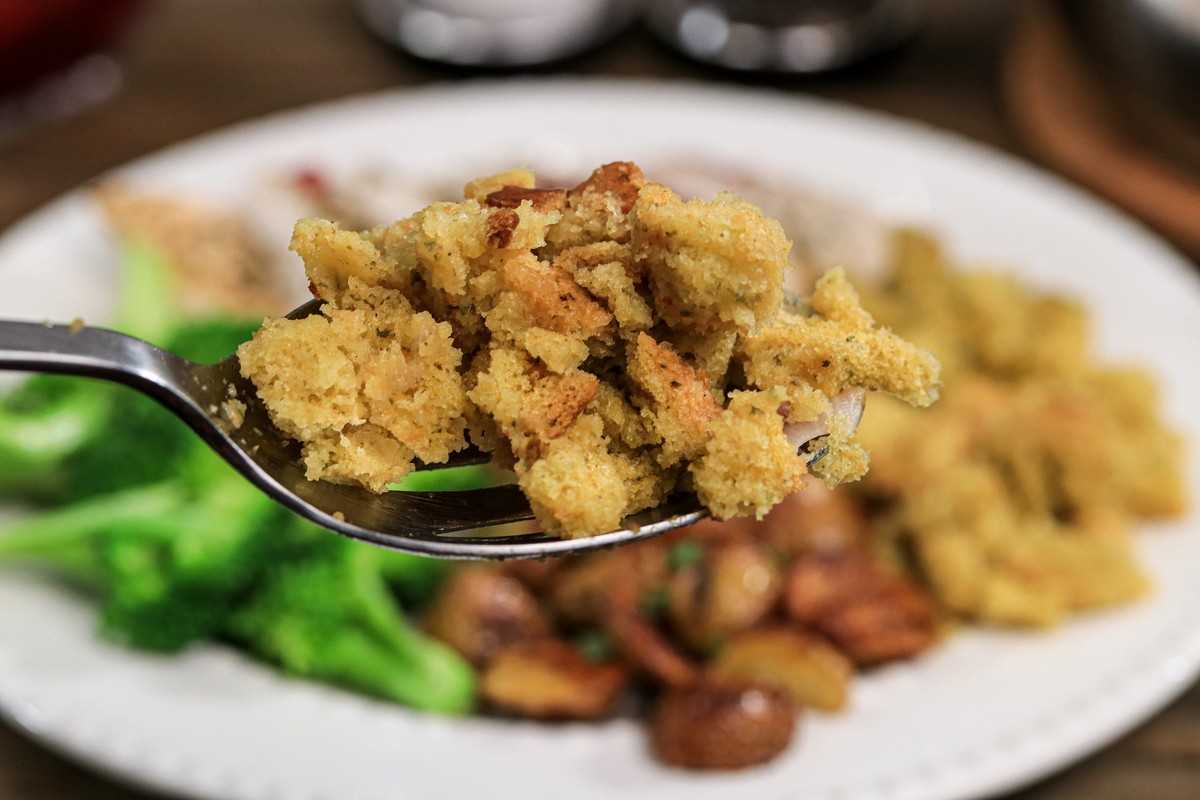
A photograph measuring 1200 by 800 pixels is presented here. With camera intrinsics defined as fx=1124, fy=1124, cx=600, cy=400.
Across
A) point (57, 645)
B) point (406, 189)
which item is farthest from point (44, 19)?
point (57, 645)

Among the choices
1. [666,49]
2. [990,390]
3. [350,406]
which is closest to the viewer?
[350,406]

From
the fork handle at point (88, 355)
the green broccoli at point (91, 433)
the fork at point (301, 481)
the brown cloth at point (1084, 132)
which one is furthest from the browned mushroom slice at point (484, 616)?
the brown cloth at point (1084, 132)

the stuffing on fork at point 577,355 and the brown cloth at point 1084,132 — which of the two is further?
the brown cloth at point 1084,132

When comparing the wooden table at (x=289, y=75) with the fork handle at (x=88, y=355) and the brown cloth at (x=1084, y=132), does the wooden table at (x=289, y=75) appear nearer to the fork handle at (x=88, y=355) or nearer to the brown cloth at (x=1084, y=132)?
the brown cloth at (x=1084, y=132)

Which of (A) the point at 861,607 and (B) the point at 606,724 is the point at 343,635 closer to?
(B) the point at 606,724

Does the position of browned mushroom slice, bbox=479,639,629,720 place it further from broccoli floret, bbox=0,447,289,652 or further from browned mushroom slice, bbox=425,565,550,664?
broccoli floret, bbox=0,447,289,652

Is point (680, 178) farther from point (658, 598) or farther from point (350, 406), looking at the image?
point (350, 406)
